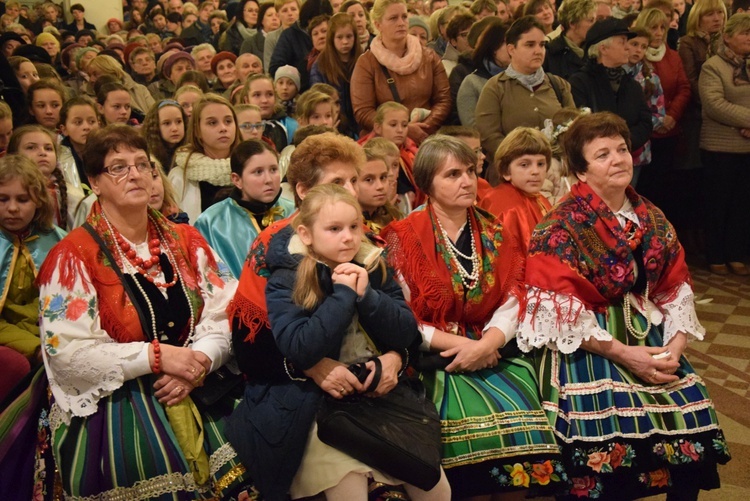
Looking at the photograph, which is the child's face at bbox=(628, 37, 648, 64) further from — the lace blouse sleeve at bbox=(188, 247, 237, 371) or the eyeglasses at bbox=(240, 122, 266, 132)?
the lace blouse sleeve at bbox=(188, 247, 237, 371)

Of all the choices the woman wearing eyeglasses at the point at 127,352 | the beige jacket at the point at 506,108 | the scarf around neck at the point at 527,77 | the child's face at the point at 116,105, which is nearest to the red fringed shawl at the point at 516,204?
the beige jacket at the point at 506,108

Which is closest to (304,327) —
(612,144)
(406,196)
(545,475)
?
(545,475)

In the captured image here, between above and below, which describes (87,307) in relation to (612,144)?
below

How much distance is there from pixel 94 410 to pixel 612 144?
1982 millimetres

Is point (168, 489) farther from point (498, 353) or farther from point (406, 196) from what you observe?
point (406, 196)

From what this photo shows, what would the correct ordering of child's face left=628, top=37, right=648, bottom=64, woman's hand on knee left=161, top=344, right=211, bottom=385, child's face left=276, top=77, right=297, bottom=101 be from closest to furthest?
woman's hand on knee left=161, top=344, right=211, bottom=385
child's face left=628, top=37, right=648, bottom=64
child's face left=276, top=77, right=297, bottom=101

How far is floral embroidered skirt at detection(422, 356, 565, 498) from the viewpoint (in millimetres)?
2627

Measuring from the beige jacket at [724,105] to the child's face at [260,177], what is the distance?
3.75 m

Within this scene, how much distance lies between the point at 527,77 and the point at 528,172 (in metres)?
1.18

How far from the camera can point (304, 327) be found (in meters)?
2.40

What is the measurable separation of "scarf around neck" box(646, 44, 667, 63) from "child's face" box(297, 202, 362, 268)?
4298 mm

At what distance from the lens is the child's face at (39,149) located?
381 cm

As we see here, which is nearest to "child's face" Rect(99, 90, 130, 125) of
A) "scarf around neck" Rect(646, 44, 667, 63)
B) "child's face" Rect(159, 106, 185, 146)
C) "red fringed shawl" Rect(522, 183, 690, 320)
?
"child's face" Rect(159, 106, 185, 146)

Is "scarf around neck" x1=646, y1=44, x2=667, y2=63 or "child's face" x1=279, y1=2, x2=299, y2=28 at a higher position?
"child's face" x1=279, y1=2, x2=299, y2=28
